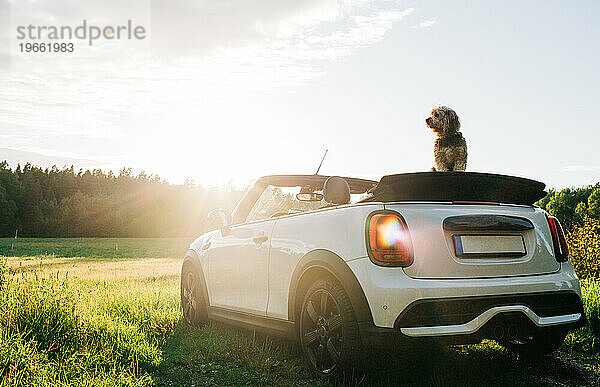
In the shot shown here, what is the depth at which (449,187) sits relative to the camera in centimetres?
404

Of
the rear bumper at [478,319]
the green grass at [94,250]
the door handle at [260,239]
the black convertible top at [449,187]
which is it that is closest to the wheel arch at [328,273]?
the rear bumper at [478,319]

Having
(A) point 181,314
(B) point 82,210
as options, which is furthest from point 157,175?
(A) point 181,314

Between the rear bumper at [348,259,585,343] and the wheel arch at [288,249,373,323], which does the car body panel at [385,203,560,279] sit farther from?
the wheel arch at [288,249,373,323]

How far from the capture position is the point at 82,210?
68.1 meters

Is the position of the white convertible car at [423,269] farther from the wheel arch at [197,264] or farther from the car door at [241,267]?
the wheel arch at [197,264]

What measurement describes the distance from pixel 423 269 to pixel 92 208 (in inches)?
2758

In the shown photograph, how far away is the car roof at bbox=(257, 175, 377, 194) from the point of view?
6012 mm

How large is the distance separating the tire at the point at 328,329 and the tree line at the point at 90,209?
60503 mm

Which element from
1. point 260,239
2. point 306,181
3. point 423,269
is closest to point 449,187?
point 423,269

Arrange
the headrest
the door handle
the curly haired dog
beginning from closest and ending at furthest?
the headrest < the door handle < the curly haired dog

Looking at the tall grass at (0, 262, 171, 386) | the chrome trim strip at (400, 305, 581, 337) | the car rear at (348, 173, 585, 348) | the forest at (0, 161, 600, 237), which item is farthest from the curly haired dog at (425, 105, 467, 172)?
the forest at (0, 161, 600, 237)

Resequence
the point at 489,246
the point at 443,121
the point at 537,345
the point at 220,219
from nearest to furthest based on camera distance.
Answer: the point at 489,246, the point at 537,345, the point at 220,219, the point at 443,121

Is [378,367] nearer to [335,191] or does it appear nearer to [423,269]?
[423,269]

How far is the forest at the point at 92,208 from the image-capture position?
219 ft
